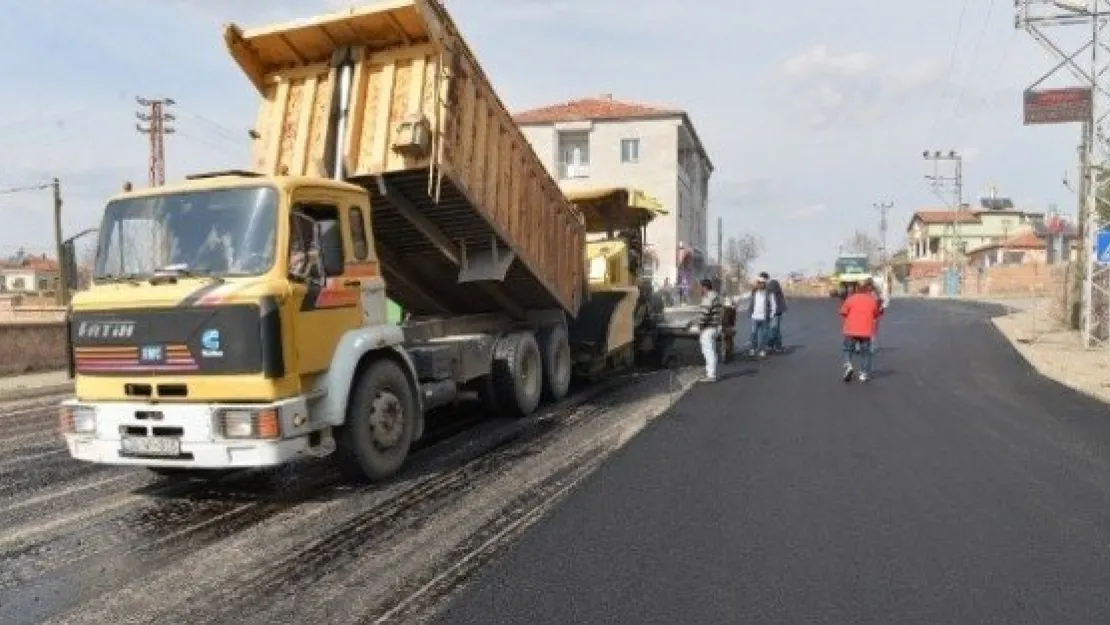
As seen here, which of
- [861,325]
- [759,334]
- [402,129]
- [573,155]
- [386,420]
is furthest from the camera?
[573,155]

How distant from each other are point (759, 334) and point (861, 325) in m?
4.25

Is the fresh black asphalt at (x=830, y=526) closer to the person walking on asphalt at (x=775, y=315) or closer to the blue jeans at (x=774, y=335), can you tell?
the person walking on asphalt at (x=775, y=315)

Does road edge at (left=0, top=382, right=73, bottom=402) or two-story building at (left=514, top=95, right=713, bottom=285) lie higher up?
two-story building at (left=514, top=95, right=713, bottom=285)

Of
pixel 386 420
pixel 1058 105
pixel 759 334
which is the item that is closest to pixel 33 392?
pixel 386 420

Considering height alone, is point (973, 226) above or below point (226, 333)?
above

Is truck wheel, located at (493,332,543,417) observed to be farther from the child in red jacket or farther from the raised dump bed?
the child in red jacket

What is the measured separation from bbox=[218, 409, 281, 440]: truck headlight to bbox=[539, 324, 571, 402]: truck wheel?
528 centimetres

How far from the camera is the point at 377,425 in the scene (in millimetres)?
6758

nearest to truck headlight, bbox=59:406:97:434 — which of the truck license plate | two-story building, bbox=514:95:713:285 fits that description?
the truck license plate

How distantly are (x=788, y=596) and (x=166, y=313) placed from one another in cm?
424

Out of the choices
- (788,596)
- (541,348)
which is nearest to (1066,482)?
(788,596)

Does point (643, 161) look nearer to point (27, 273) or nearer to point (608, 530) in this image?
point (608, 530)

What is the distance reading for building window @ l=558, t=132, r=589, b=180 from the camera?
4600 cm

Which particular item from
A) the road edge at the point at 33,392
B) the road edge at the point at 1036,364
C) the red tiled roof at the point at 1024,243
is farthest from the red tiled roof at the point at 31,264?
the road edge at the point at 1036,364
